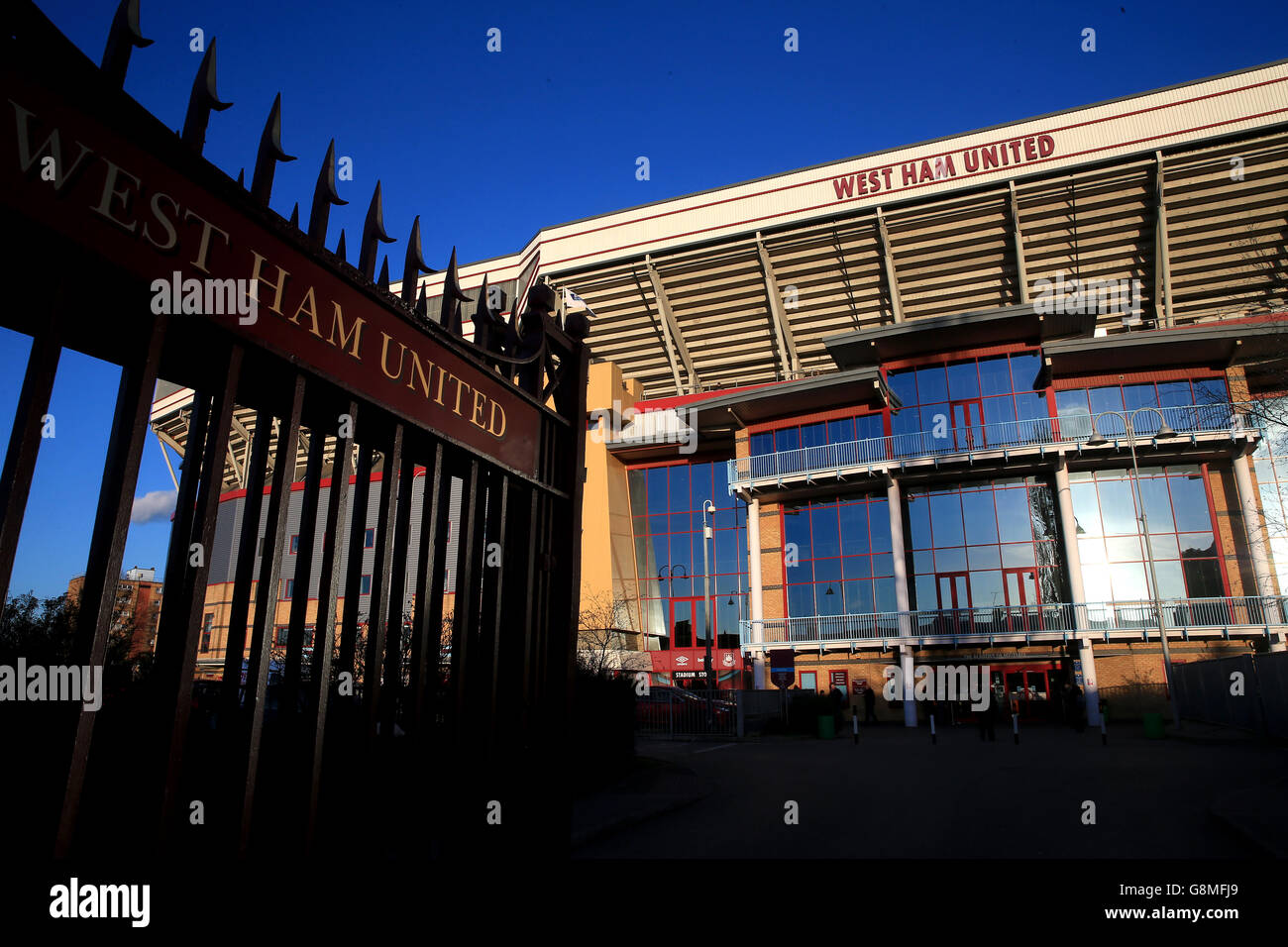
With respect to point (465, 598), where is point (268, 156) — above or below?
above

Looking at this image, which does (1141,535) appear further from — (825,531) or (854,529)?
(825,531)

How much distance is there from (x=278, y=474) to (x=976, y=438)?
28.6 metres

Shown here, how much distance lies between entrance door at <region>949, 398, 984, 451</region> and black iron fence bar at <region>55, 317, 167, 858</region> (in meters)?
28.6

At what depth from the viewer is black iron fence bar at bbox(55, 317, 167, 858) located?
7.39 ft

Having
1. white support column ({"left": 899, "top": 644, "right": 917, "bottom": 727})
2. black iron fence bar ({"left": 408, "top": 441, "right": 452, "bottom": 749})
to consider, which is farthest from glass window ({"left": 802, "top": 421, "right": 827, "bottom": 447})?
black iron fence bar ({"left": 408, "top": 441, "right": 452, "bottom": 749})

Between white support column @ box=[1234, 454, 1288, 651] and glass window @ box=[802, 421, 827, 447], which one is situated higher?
glass window @ box=[802, 421, 827, 447]

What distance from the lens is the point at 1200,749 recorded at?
48.5 ft

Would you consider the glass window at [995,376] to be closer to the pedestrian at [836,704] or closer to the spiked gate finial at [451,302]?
the pedestrian at [836,704]

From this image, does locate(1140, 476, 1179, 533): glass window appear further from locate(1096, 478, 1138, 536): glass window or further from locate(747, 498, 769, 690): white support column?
locate(747, 498, 769, 690): white support column

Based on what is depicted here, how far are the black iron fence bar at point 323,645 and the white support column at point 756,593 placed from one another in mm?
27236

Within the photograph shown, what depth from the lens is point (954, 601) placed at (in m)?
27.5

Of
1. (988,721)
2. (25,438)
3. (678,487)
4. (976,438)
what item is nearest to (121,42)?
(25,438)

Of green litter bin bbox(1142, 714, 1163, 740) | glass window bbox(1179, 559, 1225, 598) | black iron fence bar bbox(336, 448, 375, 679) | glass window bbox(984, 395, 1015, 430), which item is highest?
glass window bbox(984, 395, 1015, 430)
